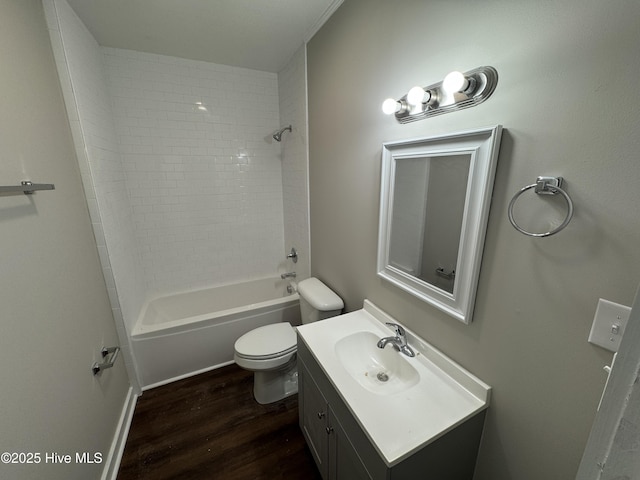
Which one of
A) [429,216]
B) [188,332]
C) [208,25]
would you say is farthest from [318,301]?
[208,25]

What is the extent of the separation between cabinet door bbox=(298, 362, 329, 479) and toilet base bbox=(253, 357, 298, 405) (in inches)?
Result: 15.1

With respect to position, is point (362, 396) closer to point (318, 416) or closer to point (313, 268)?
point (318, 416)

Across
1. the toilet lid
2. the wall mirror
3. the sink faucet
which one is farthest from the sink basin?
the toilet lid

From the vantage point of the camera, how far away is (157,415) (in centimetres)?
177

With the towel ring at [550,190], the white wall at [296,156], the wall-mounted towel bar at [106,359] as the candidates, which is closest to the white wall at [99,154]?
the wall-mounted towel bar at [106,359]

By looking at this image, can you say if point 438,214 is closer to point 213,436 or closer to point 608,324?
point 608,324

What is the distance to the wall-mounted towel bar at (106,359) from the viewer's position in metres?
1.35

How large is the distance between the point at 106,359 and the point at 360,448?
148 centimetres

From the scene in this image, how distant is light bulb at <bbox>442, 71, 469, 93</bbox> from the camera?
2.74 feet

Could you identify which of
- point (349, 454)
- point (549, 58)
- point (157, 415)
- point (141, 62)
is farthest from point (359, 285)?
point (141, 62)

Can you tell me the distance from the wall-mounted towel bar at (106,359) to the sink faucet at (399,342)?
145 cm

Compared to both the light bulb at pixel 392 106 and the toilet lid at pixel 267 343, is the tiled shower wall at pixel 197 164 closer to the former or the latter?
the toilet lid at pixel 267 343

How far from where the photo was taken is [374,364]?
1316 millimetres

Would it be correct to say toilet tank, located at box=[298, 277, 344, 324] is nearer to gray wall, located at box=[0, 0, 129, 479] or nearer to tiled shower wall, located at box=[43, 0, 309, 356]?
tiled shower wall, located at box=[43, 0, 309, 356]
